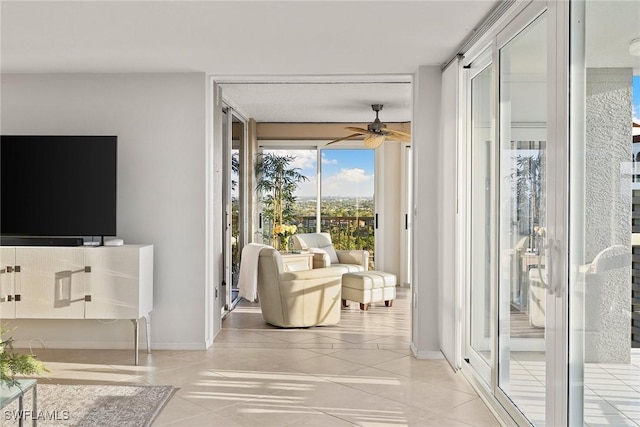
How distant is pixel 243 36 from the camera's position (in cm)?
407

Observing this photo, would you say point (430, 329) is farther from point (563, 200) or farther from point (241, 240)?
point (241, 240)

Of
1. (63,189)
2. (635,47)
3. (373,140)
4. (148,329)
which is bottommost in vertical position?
(148,329)

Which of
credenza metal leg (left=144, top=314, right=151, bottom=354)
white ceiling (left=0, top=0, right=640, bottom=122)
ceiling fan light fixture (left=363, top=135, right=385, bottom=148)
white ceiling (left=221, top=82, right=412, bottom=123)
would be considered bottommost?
credenza metal leg (left=144, top=314, right=151, bottom=354)

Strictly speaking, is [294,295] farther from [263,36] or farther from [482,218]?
[263,36]

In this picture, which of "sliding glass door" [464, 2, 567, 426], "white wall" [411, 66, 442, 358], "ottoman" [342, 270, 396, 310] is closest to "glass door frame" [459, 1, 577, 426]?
"sliding glass door" [464, 2, 567, 426]

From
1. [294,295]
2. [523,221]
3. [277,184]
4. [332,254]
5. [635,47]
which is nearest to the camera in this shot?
[635,47]

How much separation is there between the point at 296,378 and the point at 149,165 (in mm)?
2244

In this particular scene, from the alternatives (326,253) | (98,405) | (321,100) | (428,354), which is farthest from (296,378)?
(321,100)

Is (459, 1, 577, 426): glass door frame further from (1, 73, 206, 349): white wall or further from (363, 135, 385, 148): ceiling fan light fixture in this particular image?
(363, 135, 385, 148): ceiling fan light fixture

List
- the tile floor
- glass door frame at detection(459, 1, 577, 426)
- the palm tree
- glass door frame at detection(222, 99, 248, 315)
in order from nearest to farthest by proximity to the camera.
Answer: glass door frame at detection(459, 1, 577, 426) → the tile floor → glass door frame at detection(222, 99, 248, 315) → the palm tree

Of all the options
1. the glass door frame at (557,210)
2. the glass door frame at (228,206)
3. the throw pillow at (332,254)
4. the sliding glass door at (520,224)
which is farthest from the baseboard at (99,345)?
the glass door frame at (557,210)

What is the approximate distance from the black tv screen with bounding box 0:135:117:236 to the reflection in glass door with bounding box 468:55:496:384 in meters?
2.87

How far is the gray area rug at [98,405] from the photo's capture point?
3475 millimetres

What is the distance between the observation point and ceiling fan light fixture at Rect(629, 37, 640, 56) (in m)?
2.01
